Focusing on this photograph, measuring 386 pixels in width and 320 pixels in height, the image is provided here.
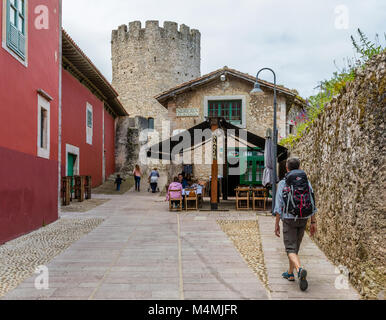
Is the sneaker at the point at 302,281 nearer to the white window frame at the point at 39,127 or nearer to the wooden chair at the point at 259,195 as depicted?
the white window frame at the point at 39,127

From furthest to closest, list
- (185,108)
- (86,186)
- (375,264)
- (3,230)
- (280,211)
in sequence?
(185,108) < (86,186) < (3,230) < (280,211) < (375,264)

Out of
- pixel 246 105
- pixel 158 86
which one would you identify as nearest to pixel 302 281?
pixel 246 105

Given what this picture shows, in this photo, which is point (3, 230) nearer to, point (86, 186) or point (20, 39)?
point (20, 39)

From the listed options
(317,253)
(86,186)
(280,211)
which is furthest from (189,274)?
(86,186)

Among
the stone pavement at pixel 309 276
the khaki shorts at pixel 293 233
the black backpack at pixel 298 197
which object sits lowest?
the stone pavement at pixel 309 276

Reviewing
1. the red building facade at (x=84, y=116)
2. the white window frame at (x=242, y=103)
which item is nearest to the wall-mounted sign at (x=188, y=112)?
the white window frame at (x=242, y=103)

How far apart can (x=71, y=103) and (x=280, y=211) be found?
508 inches

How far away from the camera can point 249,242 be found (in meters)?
→ 7.07

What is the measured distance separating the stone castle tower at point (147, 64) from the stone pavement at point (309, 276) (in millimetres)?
27982

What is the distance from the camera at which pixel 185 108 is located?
1789cm

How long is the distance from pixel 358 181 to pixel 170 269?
8.48 ft

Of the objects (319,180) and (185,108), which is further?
(185,108)

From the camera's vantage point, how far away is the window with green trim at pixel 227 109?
1759 cm

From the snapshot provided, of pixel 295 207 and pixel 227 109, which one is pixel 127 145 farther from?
pixel 295 207
